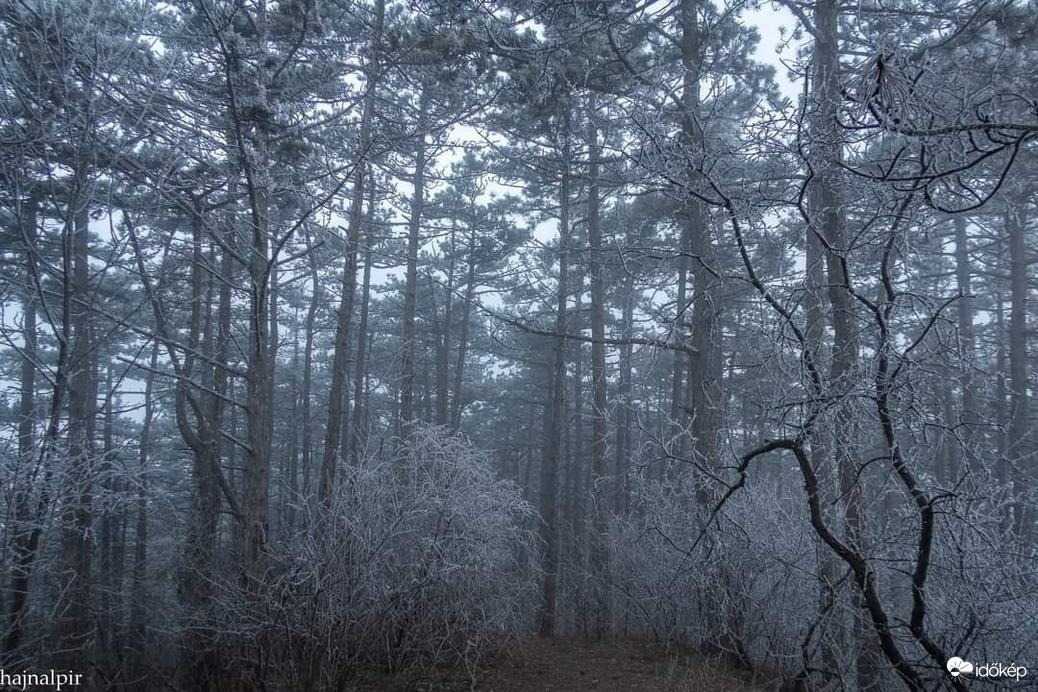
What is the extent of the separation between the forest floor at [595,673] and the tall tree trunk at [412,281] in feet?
11.9

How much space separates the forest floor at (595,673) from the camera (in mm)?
6977

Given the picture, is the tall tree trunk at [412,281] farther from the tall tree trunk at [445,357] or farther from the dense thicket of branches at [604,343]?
the tall tree trunk at [445,357]

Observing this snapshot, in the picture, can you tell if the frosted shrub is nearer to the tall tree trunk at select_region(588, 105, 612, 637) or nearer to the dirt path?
the dirt path

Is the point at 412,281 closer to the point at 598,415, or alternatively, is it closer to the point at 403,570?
the point at 598,415

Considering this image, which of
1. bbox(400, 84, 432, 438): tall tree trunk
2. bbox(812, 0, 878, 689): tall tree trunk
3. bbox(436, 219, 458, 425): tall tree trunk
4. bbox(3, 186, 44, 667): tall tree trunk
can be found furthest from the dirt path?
bbox(436, 219, 458, 425): tall tree trunk

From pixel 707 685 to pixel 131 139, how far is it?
809cm

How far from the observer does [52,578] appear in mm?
7199

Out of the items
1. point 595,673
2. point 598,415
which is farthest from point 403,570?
point 598,415

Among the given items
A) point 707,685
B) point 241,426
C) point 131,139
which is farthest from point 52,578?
point 241,426

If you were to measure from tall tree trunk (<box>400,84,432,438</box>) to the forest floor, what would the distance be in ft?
11.9

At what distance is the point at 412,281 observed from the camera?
14.6m

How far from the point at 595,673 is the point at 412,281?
895 centimetres

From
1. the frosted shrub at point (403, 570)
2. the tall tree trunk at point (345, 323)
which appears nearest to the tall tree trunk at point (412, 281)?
the tall tree trunk at point (345, 323)

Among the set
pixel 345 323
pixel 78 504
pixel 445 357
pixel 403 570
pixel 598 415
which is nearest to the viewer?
pixel 78 504
